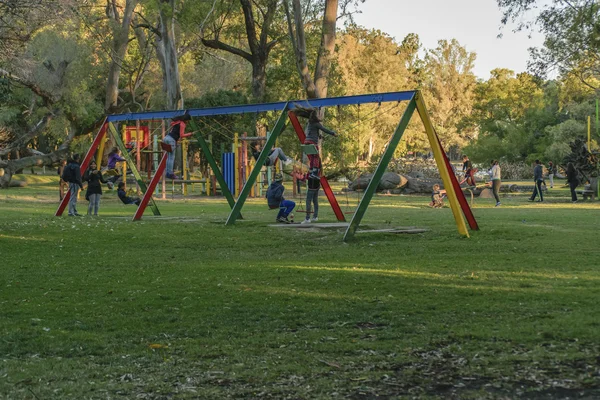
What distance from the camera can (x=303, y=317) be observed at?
9.02 meters

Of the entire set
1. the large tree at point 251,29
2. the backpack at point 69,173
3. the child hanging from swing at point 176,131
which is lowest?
the backpack at point 69,173

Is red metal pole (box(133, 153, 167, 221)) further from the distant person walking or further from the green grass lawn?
the distant person walking

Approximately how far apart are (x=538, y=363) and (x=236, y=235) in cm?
1172

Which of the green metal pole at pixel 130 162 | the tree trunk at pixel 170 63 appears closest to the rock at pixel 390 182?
the tree trunk at pixel 170 63

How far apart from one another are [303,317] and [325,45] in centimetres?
2856

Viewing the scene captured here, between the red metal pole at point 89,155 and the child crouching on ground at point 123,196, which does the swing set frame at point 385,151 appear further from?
the child crouching on ground at point 123,196

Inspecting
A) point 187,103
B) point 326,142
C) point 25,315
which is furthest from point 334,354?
point 187,103

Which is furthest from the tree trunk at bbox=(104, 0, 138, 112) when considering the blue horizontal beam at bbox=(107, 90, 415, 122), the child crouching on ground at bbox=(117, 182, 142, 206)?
the blue horizontal beam at bbox=(107, 90, 415, 122)

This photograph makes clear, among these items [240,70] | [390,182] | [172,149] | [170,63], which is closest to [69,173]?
[172,149]

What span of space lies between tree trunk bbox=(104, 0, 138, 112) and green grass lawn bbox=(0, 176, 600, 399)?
2672cm

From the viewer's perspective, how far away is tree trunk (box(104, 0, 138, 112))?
4291cm

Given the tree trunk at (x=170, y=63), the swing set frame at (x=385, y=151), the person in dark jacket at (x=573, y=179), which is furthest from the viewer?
the tree trunk at (x=170, y=63)

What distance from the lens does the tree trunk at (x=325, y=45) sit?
119 ft

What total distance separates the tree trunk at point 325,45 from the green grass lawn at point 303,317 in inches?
808
